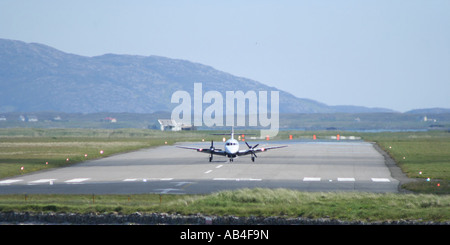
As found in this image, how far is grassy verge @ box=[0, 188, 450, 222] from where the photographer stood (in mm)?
31891

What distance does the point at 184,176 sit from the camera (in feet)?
178

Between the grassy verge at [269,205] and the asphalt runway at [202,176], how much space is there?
5.42 m

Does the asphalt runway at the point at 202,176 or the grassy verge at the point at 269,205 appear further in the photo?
the asphalt runway at the point at 202,176

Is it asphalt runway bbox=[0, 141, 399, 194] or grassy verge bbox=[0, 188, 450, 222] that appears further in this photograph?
asphalt runway bbox=[0, 141, 399, 194]

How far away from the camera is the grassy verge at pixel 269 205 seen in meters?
31.9

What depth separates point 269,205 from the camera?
113 ft

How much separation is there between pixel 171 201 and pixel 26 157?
43900mm

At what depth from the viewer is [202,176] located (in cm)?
5409

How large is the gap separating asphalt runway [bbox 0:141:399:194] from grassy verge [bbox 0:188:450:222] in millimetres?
5421

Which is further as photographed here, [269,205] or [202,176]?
[202,176]

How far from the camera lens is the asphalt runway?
4517cm

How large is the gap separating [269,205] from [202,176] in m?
20.1
